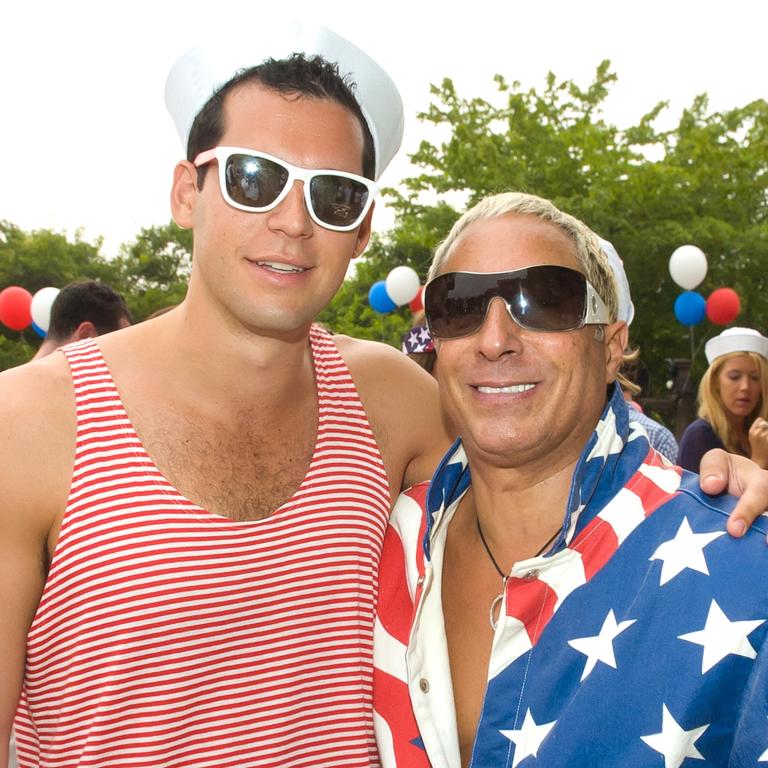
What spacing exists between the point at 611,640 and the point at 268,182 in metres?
1.43

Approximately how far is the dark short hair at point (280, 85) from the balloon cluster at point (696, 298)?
10955mm

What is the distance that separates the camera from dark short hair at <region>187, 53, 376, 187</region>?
2.32 metres

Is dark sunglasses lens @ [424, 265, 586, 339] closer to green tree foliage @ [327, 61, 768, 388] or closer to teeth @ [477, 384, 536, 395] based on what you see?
teeth @ [477, 384, 536, 395]

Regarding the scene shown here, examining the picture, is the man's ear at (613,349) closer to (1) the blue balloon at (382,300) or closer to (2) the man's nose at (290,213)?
(2) the man's nose at (290,213)

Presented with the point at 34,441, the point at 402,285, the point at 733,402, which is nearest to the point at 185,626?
the point at 34,441

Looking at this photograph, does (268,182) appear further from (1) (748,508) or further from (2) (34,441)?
(1) (748,508)

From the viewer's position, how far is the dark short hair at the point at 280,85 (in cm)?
232

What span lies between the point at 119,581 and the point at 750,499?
1.46 m

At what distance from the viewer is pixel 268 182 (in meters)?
2.22

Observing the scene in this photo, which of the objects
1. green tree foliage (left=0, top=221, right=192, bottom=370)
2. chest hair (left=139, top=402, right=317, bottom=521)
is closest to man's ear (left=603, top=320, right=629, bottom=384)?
chest hair (left=139, top=402, right=317, bottom=521)

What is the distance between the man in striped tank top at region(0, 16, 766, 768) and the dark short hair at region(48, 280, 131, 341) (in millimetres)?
3336

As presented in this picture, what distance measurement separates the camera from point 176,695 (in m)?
2.05

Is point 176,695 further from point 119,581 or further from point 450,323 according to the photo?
point 450,323

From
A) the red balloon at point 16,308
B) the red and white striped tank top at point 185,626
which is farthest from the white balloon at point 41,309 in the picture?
the red and white striped tank top at point 185,626
